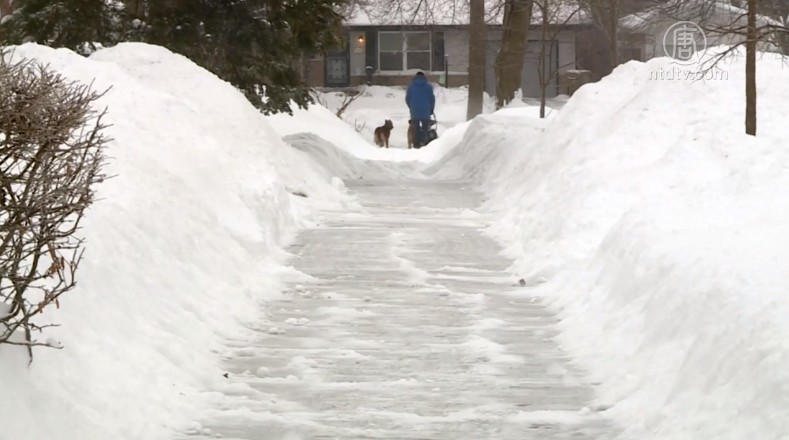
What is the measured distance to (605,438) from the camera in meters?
6.34

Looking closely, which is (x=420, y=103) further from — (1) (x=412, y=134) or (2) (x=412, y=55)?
(2) (x=412, y=55)

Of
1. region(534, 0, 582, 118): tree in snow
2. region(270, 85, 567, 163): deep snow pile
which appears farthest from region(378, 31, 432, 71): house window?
region(534, 0, 582, 118): tree in snow

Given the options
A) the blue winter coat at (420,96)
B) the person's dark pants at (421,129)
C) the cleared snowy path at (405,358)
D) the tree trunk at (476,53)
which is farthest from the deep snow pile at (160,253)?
the tree trunk at (476,53)

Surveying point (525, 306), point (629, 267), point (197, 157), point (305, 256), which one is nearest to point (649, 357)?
point (629, 267)

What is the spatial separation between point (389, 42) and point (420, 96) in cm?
2370

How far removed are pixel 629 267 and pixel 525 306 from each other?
1179 mm

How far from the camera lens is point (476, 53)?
118ft

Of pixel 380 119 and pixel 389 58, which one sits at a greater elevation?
pixel 389 58

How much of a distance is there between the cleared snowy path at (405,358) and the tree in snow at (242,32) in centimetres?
840

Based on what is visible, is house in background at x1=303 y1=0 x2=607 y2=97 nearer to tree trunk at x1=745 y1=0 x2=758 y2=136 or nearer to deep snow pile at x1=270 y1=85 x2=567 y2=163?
deep snow pile at x1=270 y1=85 x2=567 y2=163

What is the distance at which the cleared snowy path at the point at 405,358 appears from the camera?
21.6 ft

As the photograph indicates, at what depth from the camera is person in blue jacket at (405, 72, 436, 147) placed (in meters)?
29.2

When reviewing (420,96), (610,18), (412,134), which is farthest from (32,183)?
(412,134)

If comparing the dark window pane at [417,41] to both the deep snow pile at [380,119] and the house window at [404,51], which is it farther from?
the deep snow pile at [380,119]
